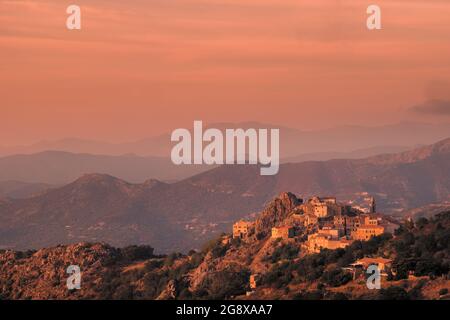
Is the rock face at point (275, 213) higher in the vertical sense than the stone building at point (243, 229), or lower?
higher

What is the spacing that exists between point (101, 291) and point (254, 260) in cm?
1899

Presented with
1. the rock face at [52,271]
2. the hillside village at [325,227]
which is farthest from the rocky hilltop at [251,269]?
the hillside village at [325,227]

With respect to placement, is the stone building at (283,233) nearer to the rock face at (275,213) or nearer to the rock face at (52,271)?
the rock face at (275,213)

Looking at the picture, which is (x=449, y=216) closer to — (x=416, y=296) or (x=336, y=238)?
(x=336, y=238)

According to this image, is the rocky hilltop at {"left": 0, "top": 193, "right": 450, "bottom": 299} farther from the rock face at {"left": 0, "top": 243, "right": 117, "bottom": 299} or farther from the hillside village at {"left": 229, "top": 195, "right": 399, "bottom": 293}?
the hillside village at {"left": 229, "top": 195, "right": 399, "bottom": 293}

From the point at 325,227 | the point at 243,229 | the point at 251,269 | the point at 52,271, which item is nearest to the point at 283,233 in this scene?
the point at 325,227

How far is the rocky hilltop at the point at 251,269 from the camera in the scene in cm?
12556

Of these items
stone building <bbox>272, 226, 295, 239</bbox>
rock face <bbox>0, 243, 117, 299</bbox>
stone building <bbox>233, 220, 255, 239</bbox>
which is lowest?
rock face <bbox>0, 243, 117, 299</bbox>

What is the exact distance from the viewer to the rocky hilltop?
126m

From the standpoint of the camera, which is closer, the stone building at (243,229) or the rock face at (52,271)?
the rock face at (52,271)

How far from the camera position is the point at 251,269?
151875 millimetres

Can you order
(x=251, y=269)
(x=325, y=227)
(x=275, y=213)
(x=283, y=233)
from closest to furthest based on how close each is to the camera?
(x=251, y=269), (x=325, y=227), (x=283, y=233), (x=275, y=213)

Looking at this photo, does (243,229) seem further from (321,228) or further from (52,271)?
(52,271)

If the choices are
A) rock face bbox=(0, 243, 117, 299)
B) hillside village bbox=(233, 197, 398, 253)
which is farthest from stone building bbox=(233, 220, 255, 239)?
rock face bbox=(0, 243, 117, 299)
